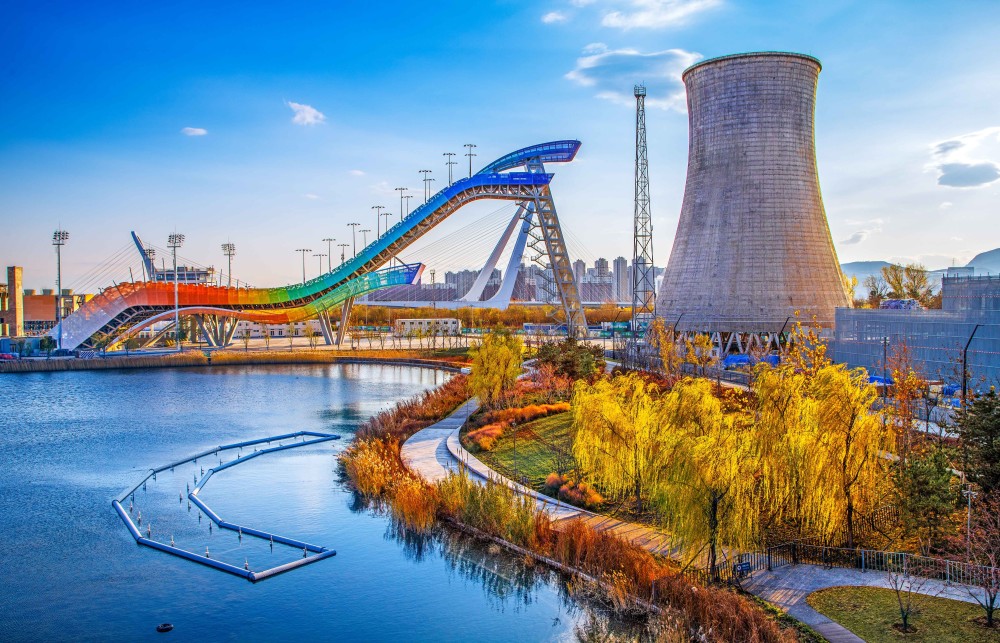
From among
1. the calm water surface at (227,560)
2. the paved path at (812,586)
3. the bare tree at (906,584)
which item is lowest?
the calm water surface at (227,560)

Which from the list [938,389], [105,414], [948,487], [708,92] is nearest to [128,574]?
[948,487]

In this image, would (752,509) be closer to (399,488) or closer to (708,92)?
(399,488)

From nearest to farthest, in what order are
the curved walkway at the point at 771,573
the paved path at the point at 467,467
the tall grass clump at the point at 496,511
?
the curved walkway at the point at 771,573, the paved path at the point at 467,467, the tall grass clump at the point at 496,511

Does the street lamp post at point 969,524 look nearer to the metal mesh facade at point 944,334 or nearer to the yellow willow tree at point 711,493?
the yellow willow tree at point 711,493

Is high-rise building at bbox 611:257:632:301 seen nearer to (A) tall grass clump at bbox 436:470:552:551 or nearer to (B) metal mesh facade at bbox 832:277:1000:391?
(B) metal mesh facade at bbox 832:277:1000:391

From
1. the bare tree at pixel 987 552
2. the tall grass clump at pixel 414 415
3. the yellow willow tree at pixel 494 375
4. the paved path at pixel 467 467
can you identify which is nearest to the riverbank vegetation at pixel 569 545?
the paved path at pixel 467 467

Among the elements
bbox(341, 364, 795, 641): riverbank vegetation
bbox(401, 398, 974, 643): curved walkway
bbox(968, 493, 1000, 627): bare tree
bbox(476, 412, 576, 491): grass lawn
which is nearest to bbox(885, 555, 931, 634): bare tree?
bbox(401, 398, 974, 643): curved walkway
